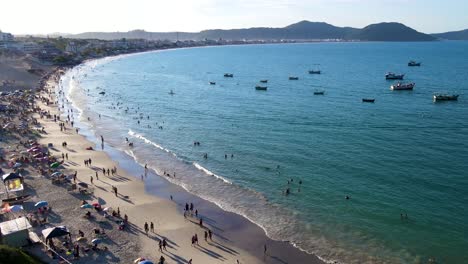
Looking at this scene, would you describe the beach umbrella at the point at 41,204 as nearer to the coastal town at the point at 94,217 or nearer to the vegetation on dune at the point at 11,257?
the coastal town at the point at 94,217

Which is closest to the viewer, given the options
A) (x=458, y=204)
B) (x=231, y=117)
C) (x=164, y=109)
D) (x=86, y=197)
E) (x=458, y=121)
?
(x=458, y=204)

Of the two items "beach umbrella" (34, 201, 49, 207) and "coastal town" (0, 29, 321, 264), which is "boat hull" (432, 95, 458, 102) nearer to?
"coastal town" (0, 29, 321, 264)

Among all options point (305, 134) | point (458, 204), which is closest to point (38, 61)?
point (305, 134)

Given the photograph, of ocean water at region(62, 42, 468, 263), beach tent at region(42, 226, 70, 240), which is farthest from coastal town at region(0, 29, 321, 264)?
ocean water at region(62, 42, 468, 263)

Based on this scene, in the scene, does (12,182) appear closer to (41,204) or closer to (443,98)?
(41,204)

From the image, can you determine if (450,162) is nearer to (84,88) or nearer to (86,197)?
(86,197)

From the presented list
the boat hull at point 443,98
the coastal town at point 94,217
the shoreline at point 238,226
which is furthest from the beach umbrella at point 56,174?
the boat hull at point 443,98

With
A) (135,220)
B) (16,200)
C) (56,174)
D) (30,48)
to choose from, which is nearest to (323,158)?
(135,220)
